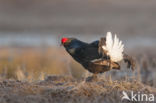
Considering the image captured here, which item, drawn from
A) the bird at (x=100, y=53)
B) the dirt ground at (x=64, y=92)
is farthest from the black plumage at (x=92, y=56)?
the dirt ground at (x=64, y=92)

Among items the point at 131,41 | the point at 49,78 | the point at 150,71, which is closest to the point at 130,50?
the point at 131,41

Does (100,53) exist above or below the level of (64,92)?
above

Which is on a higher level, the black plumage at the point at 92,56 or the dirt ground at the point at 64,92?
the black plumage at the point at 92,56

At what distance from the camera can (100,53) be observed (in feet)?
22.2

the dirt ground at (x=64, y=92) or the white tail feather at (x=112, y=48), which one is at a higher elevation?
the white tail feather at (x=112, y=48)

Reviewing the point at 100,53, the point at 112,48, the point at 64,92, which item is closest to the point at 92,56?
the point at 100,53

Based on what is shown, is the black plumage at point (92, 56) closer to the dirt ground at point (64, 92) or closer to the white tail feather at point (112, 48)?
the white tail feather at point (112, 48)

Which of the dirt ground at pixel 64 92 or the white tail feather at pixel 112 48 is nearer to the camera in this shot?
the dirt ground at pixel 64 92

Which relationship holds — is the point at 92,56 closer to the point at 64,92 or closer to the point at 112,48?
the point at 112,48

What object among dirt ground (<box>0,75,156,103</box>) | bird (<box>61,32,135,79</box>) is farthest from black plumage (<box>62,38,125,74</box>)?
dirt ground (<box>0,75,156,103</box>)

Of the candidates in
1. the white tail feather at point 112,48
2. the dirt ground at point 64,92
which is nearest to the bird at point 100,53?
the white tail feather at point 112,48

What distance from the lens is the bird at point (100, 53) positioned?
6.76m

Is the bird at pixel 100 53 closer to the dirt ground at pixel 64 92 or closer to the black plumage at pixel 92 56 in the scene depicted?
the black plumage at pixel 92 56

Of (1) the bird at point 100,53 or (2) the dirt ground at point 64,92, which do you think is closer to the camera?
(2) the dirt ground at point 64,92
